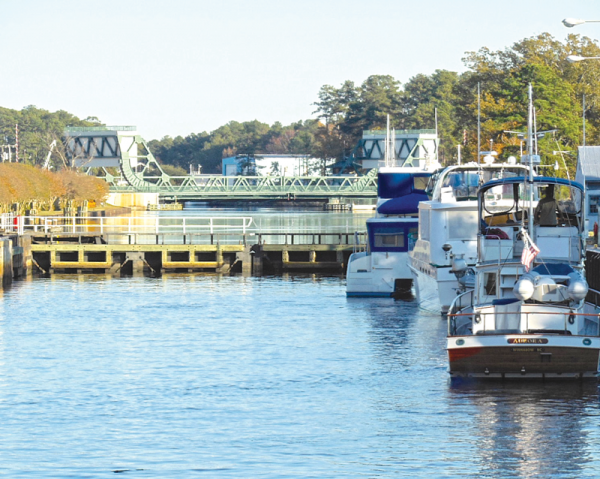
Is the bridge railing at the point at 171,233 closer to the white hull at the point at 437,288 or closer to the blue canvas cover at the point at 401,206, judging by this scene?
the blue canvas cover at the point at 401,206

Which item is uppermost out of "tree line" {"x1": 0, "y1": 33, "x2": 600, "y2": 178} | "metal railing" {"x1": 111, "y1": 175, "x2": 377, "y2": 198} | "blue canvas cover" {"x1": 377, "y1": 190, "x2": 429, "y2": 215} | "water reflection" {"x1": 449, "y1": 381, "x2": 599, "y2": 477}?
"tree line" {"x1": 0, "y1": 33, "x2": 600, "y2": 178}

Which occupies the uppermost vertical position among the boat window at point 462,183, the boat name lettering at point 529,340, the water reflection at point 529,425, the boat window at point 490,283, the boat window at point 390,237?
the boat window at point 462,183

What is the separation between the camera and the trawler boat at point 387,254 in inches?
1660

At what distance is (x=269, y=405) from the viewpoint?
23.2 meters

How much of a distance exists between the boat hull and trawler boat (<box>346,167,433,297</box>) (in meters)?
18.0

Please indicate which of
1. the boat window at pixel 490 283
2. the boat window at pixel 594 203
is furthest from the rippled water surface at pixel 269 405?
the boat window at pixel 594 203

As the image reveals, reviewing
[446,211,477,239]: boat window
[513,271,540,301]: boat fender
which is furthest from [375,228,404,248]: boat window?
[513,271,540,301]: boat fender

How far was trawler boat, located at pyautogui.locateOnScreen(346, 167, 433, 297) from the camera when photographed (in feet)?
138

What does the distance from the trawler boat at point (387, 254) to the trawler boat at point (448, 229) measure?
13.7 feet

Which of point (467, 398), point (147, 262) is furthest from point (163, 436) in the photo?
point (147, 262)

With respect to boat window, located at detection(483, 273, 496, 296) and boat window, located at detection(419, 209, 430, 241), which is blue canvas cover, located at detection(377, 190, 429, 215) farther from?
boat window, located at detection(483, 273, 496, 296)

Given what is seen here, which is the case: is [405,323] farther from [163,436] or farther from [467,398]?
[163,436]

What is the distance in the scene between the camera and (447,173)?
36.8m

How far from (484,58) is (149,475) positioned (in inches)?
4670
